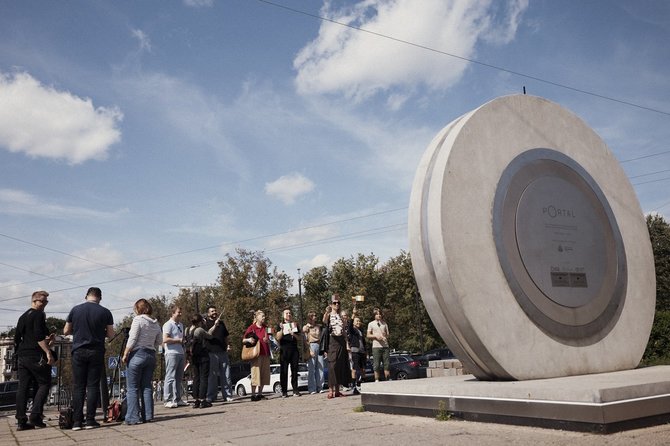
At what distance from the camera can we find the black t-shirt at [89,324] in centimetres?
757

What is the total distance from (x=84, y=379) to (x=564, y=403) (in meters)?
6.15

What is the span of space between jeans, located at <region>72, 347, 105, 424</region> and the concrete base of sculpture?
458 cm

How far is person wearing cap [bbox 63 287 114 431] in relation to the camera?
7.54 metres

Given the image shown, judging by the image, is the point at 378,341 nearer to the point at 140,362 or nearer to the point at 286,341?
the point at 286,341

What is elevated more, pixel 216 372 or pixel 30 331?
pixel 30 331

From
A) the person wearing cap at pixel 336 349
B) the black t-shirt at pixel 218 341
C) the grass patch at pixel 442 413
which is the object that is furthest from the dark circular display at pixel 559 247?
the black t-shirt at pixel 218 341

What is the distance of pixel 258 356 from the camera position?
1119 centimetres

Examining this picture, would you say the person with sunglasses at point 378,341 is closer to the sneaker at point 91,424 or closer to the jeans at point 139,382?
the jeans at point 139,382

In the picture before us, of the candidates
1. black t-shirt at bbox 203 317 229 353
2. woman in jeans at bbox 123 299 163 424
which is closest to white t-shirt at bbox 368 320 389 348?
black t-shirt at bbox 203 317 229 353

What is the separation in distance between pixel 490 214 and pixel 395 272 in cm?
4478

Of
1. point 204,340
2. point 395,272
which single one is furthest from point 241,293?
point 204,340

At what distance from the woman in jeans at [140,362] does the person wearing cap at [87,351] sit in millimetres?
355

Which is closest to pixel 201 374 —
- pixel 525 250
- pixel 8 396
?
pixel 525 250

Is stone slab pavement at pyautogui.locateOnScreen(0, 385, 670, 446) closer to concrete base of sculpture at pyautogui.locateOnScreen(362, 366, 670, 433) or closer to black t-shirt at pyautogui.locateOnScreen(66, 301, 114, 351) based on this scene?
concrete base of sculpture at pyautogui.locateOnScreen(362, 366, 670, 433)
